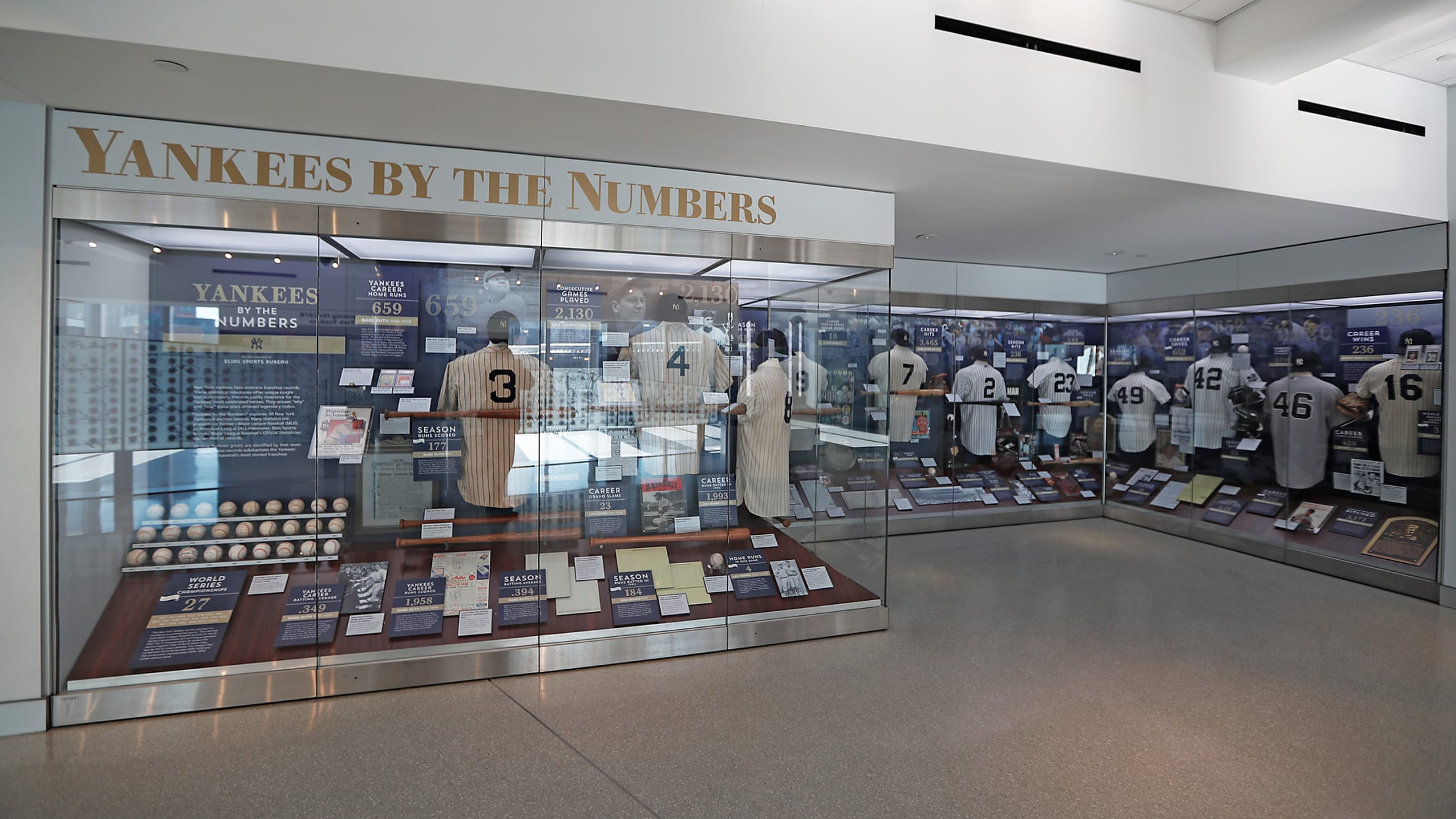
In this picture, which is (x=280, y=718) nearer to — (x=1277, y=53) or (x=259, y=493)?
(x=259, y=493)

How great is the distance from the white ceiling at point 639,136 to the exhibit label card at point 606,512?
5.74ft

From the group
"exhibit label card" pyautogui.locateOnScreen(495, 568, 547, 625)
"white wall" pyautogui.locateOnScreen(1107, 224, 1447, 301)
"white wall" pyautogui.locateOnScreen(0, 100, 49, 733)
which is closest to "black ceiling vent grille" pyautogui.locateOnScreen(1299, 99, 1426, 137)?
"white wall" pyautogui.locateOnScreen(1107, 224, 1447, 301)

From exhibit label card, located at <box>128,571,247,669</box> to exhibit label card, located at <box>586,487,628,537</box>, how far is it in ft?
5.42

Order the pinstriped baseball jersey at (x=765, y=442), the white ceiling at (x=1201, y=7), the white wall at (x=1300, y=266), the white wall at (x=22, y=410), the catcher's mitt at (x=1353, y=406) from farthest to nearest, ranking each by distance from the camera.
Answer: the catcher's mitt at (x=1353, y=406) < the white wall at (x=1300, y=266) < the pinstriped baseball jersey at (x=765, y=442) < the white ceiling at (x=1201, y=7) < the white wall at (x=22, y=410)

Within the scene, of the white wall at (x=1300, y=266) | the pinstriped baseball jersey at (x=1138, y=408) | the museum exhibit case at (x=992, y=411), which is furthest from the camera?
the pinstriped baseball jersey at (x=1138, y=408)

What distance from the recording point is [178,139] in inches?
118

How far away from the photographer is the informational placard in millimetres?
3480

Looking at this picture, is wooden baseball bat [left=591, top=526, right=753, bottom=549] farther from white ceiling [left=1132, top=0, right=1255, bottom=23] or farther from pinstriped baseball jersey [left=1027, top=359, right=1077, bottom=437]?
pinstriped baseball jersey [left=1027, top=359, right=1077, bottom=437]

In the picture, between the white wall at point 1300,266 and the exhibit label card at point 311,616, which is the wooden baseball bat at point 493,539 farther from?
the white wall at point 1300,266

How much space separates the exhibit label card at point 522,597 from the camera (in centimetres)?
353

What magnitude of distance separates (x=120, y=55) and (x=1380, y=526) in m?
7.85

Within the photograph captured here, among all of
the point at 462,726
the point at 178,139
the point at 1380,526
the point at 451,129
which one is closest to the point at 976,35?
the point at 451,129

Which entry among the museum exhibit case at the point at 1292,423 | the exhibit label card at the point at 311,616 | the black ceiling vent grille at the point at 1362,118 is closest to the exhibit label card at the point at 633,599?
the exhibit label card at the point at 311,616

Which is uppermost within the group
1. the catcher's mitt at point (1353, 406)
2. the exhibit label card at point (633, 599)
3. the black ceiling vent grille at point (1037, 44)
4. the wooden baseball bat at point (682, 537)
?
the black ceiling vent grille at point (1037, 44)
